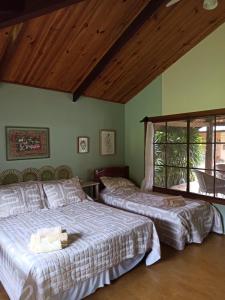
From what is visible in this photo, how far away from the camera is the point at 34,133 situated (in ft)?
11.7

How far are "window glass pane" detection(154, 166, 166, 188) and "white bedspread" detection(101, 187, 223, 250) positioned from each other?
57cm

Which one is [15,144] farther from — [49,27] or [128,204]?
[128,204]

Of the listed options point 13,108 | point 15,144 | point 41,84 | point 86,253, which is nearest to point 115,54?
point 41,84

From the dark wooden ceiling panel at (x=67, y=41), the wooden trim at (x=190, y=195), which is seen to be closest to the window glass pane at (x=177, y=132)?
the wooden trim at (x=190, y=195)

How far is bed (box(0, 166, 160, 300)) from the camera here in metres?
1.81

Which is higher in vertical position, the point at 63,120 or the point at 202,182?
the point at 63,120

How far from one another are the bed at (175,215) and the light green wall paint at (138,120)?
0.89 meters

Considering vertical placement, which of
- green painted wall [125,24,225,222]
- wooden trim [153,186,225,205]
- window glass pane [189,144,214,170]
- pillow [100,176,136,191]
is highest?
green painted wall [125,24,225,222]

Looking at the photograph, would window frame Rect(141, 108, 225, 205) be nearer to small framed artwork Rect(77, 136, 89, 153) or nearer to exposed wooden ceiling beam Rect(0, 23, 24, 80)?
small framed artwork Rect(77, 136, 89, 153)

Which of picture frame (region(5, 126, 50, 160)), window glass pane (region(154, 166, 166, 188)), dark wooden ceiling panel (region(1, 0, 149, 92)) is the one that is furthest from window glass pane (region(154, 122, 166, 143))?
picture frame (region(5, 126, 50, 160))

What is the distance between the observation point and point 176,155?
406cm

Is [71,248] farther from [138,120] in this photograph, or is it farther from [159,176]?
[138,120]

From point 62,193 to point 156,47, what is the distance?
2.56 m

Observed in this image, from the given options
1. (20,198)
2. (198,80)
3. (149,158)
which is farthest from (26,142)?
(198,80)
